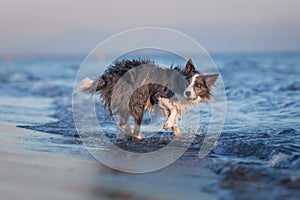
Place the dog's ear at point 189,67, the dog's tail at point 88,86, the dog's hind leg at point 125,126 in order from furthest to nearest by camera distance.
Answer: the dog's tail at point 88,86, the dog's hind leg at point 125,126, the dog's ear at point 189,67

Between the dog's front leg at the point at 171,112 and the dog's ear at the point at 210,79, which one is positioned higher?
the dog's ear at the point at 210,79

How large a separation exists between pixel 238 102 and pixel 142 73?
4763mm

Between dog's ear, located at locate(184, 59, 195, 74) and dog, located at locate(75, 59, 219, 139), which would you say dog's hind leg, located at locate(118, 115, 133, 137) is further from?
dog's ear, located at locate(184, 59, 195, 74)

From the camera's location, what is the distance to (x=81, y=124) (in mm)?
8781

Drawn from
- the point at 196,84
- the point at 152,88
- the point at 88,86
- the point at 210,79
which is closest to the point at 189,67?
the point at 196,84

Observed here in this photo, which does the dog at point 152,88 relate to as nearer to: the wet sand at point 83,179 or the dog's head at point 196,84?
the dog's head at point 196,84

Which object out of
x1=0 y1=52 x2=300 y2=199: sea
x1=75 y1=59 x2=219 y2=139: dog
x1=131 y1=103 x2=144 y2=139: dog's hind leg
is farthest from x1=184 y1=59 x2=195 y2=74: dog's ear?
→ x1=131 y1=103 x2=144 y2=139: dog's hind leg

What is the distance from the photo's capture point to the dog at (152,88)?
7172 millimetres

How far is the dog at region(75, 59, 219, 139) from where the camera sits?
717 centimetres

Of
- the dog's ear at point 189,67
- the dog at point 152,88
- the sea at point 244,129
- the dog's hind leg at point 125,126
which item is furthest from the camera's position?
the dog's hind leg at point 125,126

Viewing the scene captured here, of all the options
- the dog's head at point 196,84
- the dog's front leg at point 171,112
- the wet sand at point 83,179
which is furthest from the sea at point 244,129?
the dog's head at point 196,84

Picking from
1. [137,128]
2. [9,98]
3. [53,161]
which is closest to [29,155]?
[53,161]

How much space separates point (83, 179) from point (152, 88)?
261 cm

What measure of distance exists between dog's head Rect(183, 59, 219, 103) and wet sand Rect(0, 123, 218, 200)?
4.66ft
